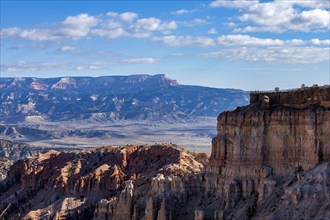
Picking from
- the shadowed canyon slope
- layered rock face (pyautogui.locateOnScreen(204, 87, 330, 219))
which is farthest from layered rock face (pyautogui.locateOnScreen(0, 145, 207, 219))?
layered rock face (pyautogui.locateOnScreen(204, 87, 330, 219))

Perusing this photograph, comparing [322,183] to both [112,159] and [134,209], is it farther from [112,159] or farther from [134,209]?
[112,159]

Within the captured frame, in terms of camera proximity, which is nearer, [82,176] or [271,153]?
[271,153]

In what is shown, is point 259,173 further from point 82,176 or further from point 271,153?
point 82,176

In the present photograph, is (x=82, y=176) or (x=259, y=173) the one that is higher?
(x=259, y=173)

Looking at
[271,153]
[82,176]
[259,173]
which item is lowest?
[82,176]

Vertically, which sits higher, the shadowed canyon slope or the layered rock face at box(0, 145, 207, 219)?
the shadowed canyon slope

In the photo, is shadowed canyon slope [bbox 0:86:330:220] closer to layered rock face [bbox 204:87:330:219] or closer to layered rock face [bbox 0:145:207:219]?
layered rock face [bbox 204:87:330:219]

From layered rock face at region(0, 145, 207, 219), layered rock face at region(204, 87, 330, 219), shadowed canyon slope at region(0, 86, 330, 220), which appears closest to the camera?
shadowed canyon slope at region(0, 86, 330, 220)

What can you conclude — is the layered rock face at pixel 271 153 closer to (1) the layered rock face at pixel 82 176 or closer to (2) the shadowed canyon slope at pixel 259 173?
(2) the shadowed canyon slope at pixel 259 173

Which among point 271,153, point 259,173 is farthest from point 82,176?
point 271,153

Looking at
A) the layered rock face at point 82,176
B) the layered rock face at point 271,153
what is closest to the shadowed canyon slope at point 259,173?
the layered rock face at point 271,153

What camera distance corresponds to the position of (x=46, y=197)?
482ft

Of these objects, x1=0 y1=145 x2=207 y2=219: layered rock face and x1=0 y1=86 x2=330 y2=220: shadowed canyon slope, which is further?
x1=0 y1=145 x2=207 y2=219: layered rock face

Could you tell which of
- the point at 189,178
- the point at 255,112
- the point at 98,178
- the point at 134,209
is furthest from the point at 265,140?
the point at 98,178
